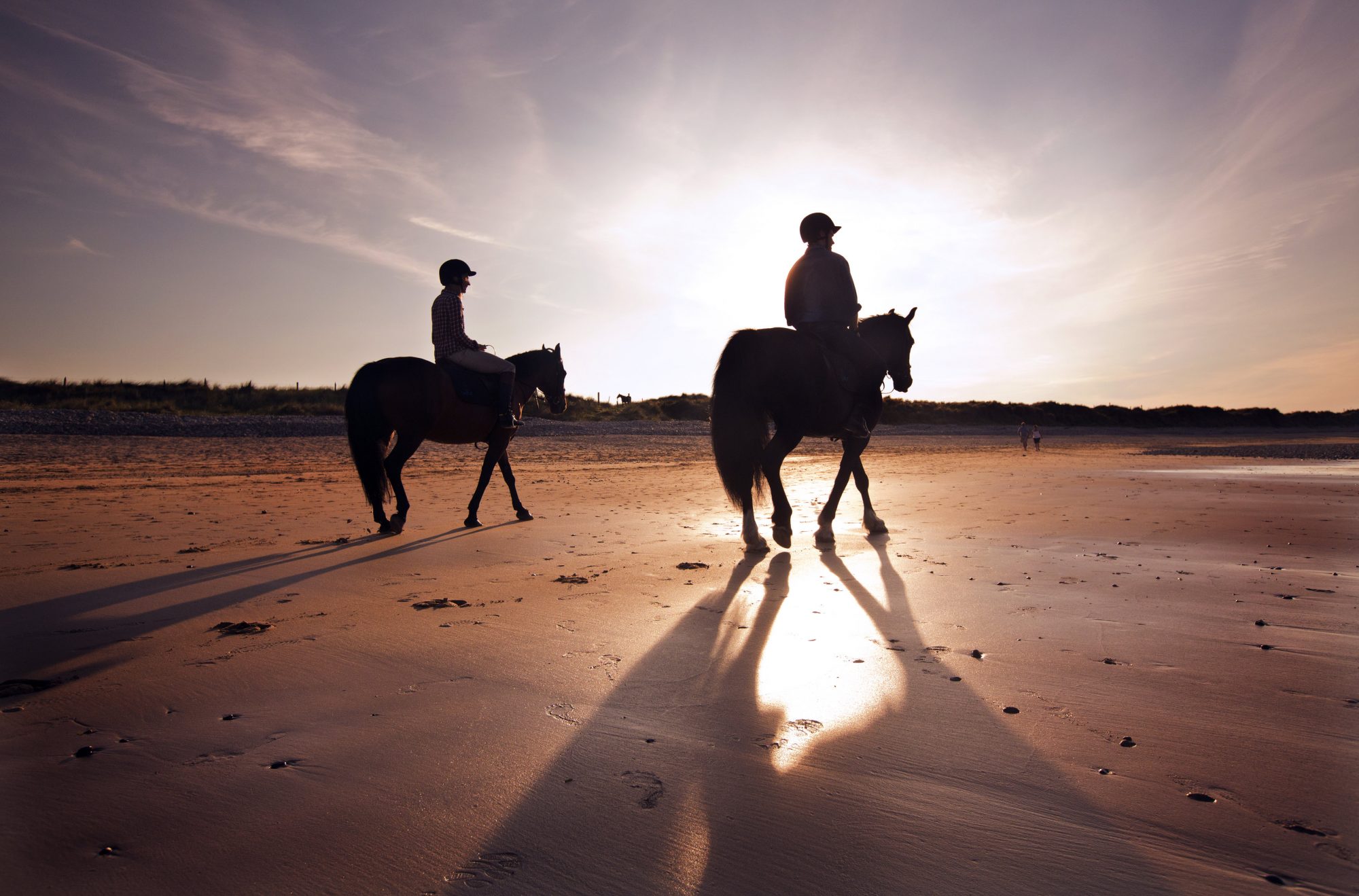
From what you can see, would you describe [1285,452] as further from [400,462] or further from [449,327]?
[400,462]

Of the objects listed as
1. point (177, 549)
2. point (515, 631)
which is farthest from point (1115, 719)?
point (177, 549)

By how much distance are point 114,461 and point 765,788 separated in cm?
1792

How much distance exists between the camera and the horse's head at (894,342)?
7137 mm

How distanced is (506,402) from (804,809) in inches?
272

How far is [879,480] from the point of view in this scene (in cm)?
1331

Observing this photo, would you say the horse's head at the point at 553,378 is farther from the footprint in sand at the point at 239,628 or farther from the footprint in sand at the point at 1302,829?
the footprint in sand at the point at 1302,829

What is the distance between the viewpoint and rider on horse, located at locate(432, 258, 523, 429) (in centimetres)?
768

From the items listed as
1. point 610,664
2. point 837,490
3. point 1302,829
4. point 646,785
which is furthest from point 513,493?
point 1302,829

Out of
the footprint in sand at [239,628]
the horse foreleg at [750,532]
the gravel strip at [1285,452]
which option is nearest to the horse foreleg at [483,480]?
the horse foreleg at [750,532]

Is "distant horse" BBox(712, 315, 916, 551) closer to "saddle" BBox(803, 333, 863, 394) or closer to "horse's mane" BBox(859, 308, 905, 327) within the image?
"saddle" BBox(803, 333, 863, 394)

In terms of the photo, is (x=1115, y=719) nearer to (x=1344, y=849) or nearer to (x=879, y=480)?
(x=1344, y=849)

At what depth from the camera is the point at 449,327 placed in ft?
25.3

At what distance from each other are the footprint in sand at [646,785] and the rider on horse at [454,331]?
6.39m

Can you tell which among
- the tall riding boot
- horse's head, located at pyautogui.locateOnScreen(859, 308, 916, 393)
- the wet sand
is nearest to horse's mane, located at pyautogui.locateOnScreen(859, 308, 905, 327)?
horse's head, located at pyautogui.locateOnScreen(859, 308, 916, 393)
